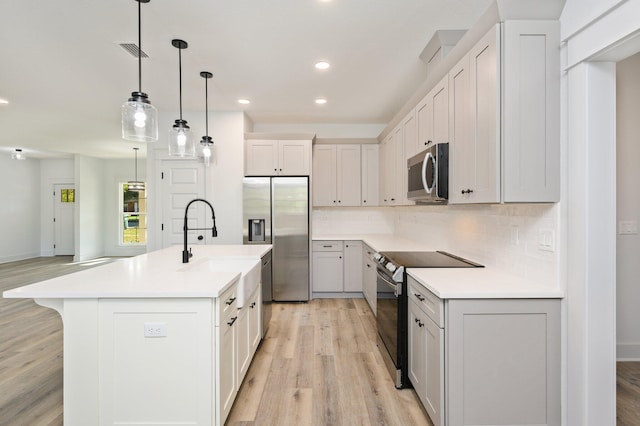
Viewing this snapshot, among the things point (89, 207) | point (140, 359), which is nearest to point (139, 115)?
point (140, 359)

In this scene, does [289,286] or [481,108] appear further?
[289,286]

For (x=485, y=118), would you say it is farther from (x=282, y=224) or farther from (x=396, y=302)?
(x=282, y=224)

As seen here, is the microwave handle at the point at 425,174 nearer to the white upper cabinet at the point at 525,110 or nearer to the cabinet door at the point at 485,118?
the cabinet door at the point at 485,118

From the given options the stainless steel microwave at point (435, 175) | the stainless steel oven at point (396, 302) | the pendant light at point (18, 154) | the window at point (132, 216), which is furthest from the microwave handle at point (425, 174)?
the pendant light at point (18, 154)

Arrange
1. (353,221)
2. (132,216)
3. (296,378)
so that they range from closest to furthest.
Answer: (296,378) < (353,221) < (132,216)

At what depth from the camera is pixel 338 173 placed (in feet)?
16.9

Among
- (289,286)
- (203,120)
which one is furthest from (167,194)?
(289,286)

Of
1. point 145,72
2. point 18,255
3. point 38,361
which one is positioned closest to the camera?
point 38,361

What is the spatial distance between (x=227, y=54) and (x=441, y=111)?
1911 millimetres

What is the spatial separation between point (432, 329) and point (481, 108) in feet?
4.25

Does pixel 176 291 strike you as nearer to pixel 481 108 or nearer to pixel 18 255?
pixel 481 108

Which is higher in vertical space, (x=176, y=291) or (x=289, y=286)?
(x=176, y=291)

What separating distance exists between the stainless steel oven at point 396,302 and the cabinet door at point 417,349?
0.21 ft

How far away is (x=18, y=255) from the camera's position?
8.41m
